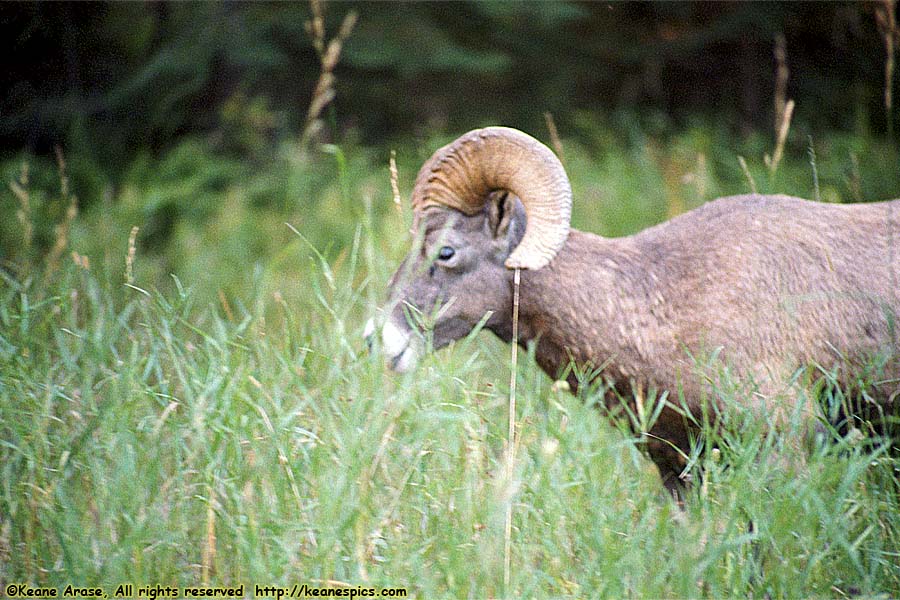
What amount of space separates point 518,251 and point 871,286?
1546 millimetres

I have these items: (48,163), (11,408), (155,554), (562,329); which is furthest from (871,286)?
(48,163)

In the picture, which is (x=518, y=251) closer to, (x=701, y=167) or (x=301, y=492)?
(x=301, y=492)

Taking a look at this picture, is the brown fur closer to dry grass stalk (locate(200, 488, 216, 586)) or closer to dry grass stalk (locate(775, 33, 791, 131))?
dry grass stalk (locate(200, 488, 216, 586))

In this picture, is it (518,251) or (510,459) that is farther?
(518,251)

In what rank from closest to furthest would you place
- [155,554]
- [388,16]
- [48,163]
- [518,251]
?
1. [155,554]
2. [518,251]
3. [48,163]
4. [388,16]

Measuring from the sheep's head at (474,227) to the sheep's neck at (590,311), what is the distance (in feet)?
0.53

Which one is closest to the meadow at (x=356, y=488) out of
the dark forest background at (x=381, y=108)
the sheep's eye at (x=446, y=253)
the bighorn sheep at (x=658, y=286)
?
the bighorn sheep at (x=658, y=286)

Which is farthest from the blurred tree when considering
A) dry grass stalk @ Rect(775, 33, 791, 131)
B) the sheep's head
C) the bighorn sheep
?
the bighorn sheep

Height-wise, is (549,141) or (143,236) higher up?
(549,141)

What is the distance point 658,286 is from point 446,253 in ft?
3.16

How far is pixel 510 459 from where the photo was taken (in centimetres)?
317

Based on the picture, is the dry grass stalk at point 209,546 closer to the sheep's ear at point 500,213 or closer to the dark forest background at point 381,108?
the sheep's ear at point 500,213

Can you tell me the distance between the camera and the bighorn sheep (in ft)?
13.0

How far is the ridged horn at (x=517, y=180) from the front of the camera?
4043 millimetres
